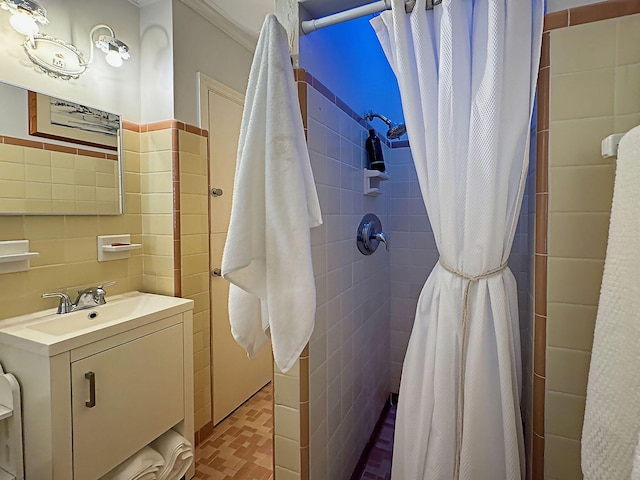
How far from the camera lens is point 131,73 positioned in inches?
69.4

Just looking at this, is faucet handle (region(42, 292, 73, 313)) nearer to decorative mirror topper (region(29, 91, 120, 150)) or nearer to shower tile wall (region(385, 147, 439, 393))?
decorative mirror topper (region(29, 91, 120, 150))

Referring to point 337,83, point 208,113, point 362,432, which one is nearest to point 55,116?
point 208,113

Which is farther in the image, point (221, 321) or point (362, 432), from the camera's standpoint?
point (221, 321)

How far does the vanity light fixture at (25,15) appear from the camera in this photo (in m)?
1.25

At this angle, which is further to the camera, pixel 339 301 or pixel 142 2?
pixel 142 2

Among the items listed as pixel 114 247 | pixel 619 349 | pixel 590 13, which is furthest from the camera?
pixel 114 247

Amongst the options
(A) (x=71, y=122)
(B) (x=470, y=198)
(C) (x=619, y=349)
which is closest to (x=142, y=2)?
(A) (x=71, y=122)

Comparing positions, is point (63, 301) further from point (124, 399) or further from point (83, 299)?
point (124, 399)

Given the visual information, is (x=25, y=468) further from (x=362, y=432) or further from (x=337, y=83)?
(x=337, y=83)

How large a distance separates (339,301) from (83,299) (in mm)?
1179

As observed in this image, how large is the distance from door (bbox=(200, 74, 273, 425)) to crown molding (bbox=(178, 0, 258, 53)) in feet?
1.12

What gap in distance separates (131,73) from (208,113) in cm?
42

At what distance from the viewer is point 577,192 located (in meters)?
0.80

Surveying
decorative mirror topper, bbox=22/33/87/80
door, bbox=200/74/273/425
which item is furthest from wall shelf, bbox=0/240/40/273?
door, bbox=200/74/273/425
